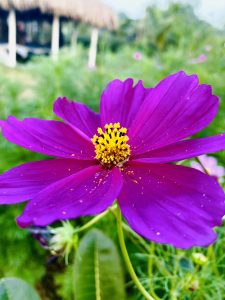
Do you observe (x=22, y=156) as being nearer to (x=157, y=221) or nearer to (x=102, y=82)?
(x=102, y=82)

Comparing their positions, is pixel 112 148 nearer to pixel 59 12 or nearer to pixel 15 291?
pixel 15 291

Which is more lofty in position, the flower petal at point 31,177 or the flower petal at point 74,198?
the flower petal at point 74,198

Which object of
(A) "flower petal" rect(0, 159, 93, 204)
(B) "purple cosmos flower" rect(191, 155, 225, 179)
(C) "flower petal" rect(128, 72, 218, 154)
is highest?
(C) "flower petal" rect(128, 72, 218, 154)

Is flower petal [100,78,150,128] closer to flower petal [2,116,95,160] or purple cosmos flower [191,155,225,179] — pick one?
flower petal [2,116,95,160]

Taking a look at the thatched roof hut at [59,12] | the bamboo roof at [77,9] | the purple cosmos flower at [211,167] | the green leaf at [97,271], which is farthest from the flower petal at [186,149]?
the bamboo roof at [77,9]

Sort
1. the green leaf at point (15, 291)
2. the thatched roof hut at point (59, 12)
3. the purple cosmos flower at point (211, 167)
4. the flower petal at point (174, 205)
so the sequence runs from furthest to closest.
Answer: the thatched roof hut at point (59, 12) → the purple cosmos flower at point (211, 167) → the green leaf at point (15, 291) → the flower petal at point (174, 205)

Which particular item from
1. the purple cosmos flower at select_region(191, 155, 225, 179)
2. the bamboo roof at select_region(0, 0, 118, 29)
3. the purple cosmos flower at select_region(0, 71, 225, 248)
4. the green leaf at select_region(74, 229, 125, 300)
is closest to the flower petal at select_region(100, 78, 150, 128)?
the purple cosmos flower at select_region(0, 71, 225, 248)

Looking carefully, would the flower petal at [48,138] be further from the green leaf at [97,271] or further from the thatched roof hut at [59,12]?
the thatched roof hut at [59,12]
